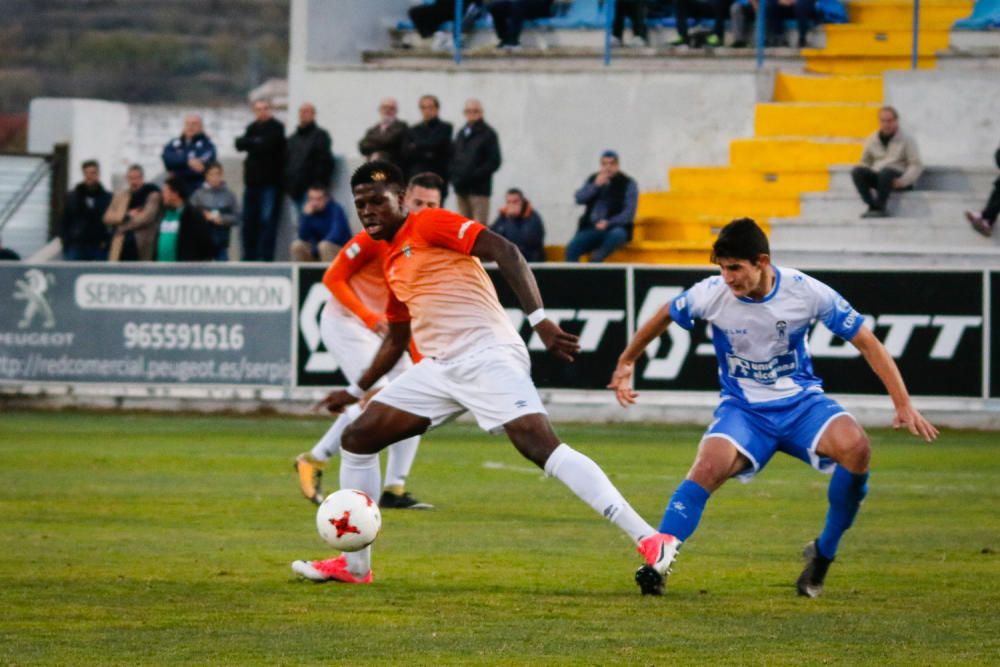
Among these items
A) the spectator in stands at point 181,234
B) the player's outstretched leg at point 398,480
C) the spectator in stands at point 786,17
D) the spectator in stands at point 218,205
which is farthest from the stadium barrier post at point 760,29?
the player's outstretched leg at point 398,480

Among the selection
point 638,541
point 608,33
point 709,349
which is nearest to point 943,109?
point 608,33

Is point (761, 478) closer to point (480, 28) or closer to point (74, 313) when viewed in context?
point (74, 313)

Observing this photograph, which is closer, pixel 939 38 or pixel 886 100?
pixel 886 100

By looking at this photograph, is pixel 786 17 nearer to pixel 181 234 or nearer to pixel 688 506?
pixel 181 234

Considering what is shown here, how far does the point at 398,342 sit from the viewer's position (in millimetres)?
9852

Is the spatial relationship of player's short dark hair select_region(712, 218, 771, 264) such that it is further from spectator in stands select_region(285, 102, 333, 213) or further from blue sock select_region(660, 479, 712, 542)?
spectator in stands select_region(285, 102, 333, 213)

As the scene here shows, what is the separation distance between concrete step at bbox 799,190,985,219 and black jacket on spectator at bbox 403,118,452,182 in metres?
4.41

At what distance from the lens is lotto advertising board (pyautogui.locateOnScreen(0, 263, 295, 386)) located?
845 inches

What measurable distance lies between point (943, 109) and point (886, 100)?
722 millimetres

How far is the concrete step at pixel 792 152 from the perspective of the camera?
964 inches

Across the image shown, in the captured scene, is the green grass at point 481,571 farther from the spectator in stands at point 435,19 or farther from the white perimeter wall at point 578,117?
the spectator in stands at point 435,19

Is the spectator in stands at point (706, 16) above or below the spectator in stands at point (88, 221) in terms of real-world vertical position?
above

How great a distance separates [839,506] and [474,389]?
5.75ft

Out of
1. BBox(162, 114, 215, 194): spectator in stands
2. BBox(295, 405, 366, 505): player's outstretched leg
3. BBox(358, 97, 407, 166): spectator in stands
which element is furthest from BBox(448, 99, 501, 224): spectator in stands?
BBox(295, 405, 366, 505): player's outstretched leg
